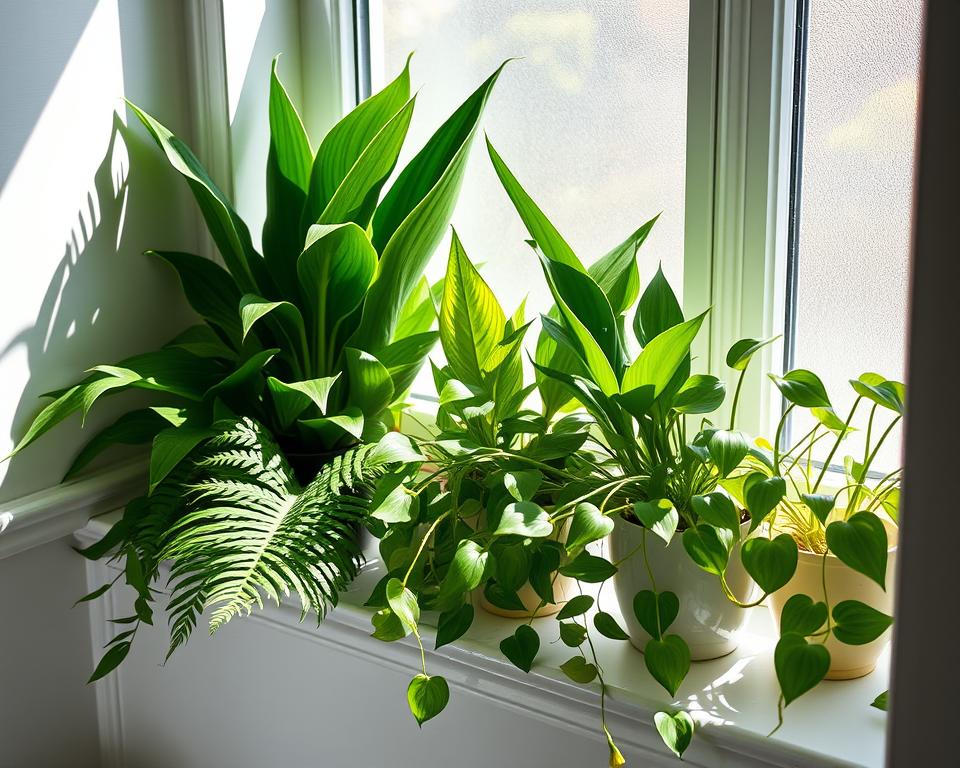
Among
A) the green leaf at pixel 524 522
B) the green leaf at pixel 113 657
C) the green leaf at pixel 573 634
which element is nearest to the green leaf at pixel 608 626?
the green leaf at pixel 573 634

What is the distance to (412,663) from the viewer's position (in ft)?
3.19

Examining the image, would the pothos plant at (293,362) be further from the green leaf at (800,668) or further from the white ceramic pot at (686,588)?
the green leaf at (800,668)

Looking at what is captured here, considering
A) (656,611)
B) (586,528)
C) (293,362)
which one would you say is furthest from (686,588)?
(293,362)

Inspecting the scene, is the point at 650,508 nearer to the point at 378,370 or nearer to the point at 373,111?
the point at 378,370

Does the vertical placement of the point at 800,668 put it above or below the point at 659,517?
below

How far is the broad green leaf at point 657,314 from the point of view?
34.8 inches

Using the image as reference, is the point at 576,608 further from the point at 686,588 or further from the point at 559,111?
the point at 559,111

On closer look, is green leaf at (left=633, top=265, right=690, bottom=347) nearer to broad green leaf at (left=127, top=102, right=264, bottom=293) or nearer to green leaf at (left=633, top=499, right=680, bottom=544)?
green leaf at (left=633, top=499, right=680, bottom=544)

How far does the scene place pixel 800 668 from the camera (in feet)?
2.34

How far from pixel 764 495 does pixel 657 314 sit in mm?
216

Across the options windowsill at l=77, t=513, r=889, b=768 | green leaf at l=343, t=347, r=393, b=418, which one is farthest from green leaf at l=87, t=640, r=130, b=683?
green leaf at l=343, t=347, r=393, b=418

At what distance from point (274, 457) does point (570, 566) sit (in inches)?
13.8

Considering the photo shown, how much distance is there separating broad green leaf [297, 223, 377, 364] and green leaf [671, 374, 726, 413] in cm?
38

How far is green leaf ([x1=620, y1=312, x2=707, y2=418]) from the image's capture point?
79 centimetres
